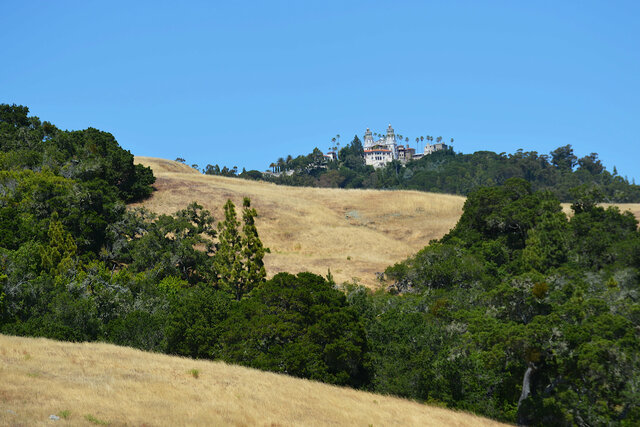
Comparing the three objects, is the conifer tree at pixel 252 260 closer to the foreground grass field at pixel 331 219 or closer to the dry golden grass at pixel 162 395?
the foreground grass field at pixel 331 219

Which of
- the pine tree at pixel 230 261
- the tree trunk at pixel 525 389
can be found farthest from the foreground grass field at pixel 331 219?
the tree trunk at pixel 525 389

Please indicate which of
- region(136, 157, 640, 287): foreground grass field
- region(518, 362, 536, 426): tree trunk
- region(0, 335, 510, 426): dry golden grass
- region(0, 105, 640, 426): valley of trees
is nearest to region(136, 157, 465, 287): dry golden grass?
region(136, 157, 640, 287): foreground grass field

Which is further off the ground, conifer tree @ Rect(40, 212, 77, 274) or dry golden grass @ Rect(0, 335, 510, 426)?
conifer tree @ Rect(40, 212, 77, 274)

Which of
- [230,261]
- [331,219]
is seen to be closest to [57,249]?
[230,261]

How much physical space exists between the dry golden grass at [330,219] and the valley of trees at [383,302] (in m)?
9.18

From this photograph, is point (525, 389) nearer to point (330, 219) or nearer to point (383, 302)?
point (383, 302)

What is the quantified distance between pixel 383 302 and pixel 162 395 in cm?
2898

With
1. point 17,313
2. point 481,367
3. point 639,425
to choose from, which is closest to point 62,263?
point 17,313

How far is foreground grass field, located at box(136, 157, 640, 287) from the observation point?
247ft

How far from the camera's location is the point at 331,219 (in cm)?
9419

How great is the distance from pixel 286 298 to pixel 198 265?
70.8 ft

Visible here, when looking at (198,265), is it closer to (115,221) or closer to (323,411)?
(115,221)

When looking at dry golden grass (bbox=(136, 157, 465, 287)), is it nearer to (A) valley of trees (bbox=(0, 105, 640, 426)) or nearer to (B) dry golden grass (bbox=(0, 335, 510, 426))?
(A) valley of trees (bbox=(0, 105, 640, 426))

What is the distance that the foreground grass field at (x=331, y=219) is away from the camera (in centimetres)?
7519
